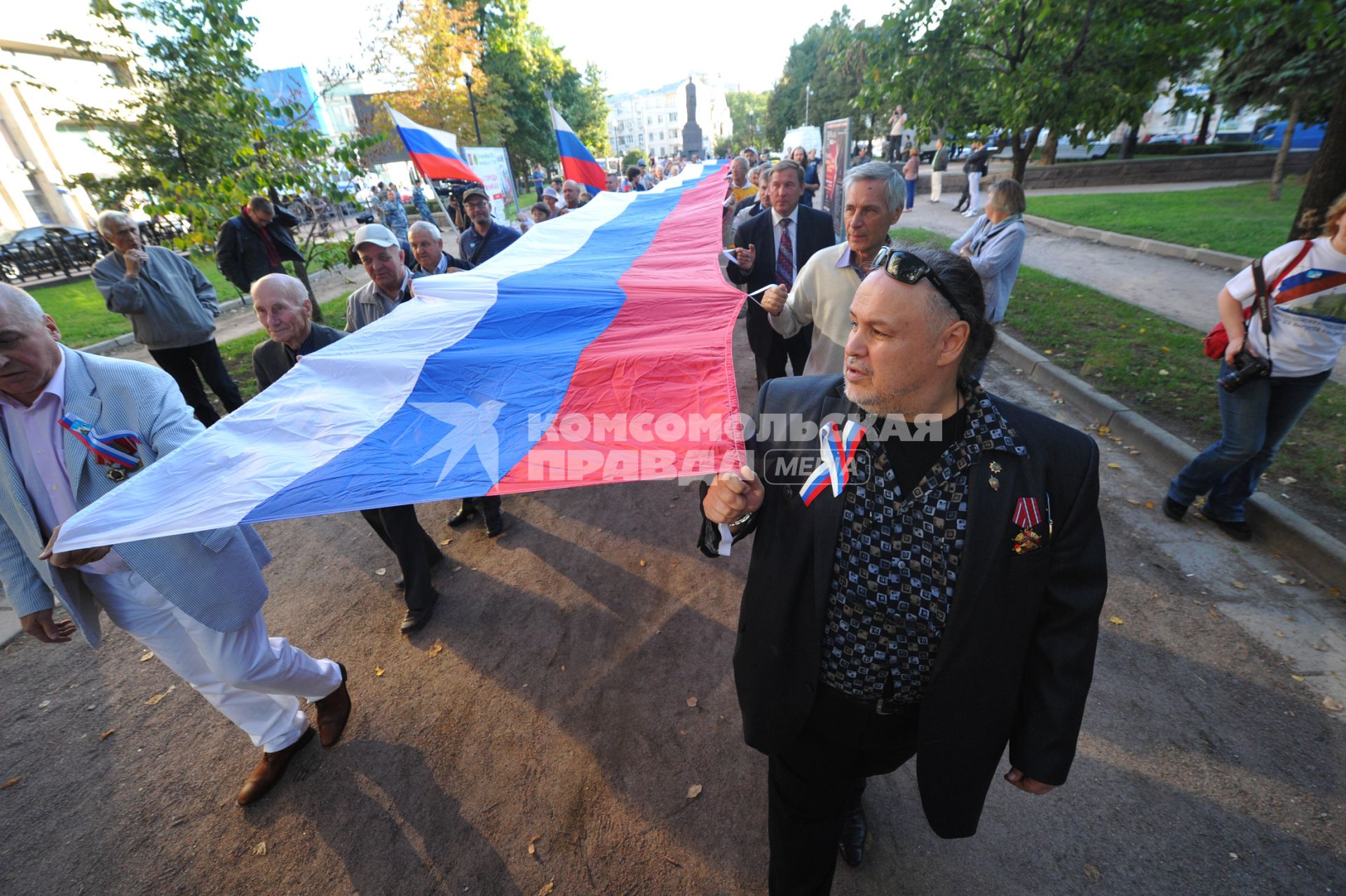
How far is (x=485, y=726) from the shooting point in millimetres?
3068

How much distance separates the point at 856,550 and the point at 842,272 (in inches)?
87.7

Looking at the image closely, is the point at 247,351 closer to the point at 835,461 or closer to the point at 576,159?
the point at 576,159

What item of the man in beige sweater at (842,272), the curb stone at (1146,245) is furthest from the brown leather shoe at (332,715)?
the curb stone at (1146,245)

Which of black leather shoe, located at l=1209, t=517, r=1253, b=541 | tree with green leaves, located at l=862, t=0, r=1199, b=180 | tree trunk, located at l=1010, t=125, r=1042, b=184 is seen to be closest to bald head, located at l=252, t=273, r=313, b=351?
black leather shoe, located at l=1209, t=517, r=1253, b=541

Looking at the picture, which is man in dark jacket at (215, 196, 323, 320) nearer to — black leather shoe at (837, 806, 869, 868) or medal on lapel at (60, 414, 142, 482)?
medal on lapel at (60, 414, 142, 482)

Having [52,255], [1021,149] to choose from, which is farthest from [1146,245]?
[52,255]

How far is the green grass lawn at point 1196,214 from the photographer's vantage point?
1012 centimetres

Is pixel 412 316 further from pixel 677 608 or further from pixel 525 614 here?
pixel 677 608

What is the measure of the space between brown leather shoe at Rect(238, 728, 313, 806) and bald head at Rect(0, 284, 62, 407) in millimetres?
1965

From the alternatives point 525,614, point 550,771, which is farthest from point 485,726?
point 525,614

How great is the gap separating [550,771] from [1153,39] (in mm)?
9457

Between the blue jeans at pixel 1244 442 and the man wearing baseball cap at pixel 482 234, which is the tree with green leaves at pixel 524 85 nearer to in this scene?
the man wearing baseball cap at pixel 482 234

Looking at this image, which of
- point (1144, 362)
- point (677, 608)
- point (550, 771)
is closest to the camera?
point (550, 771)

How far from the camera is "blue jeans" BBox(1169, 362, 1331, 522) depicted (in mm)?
3320
